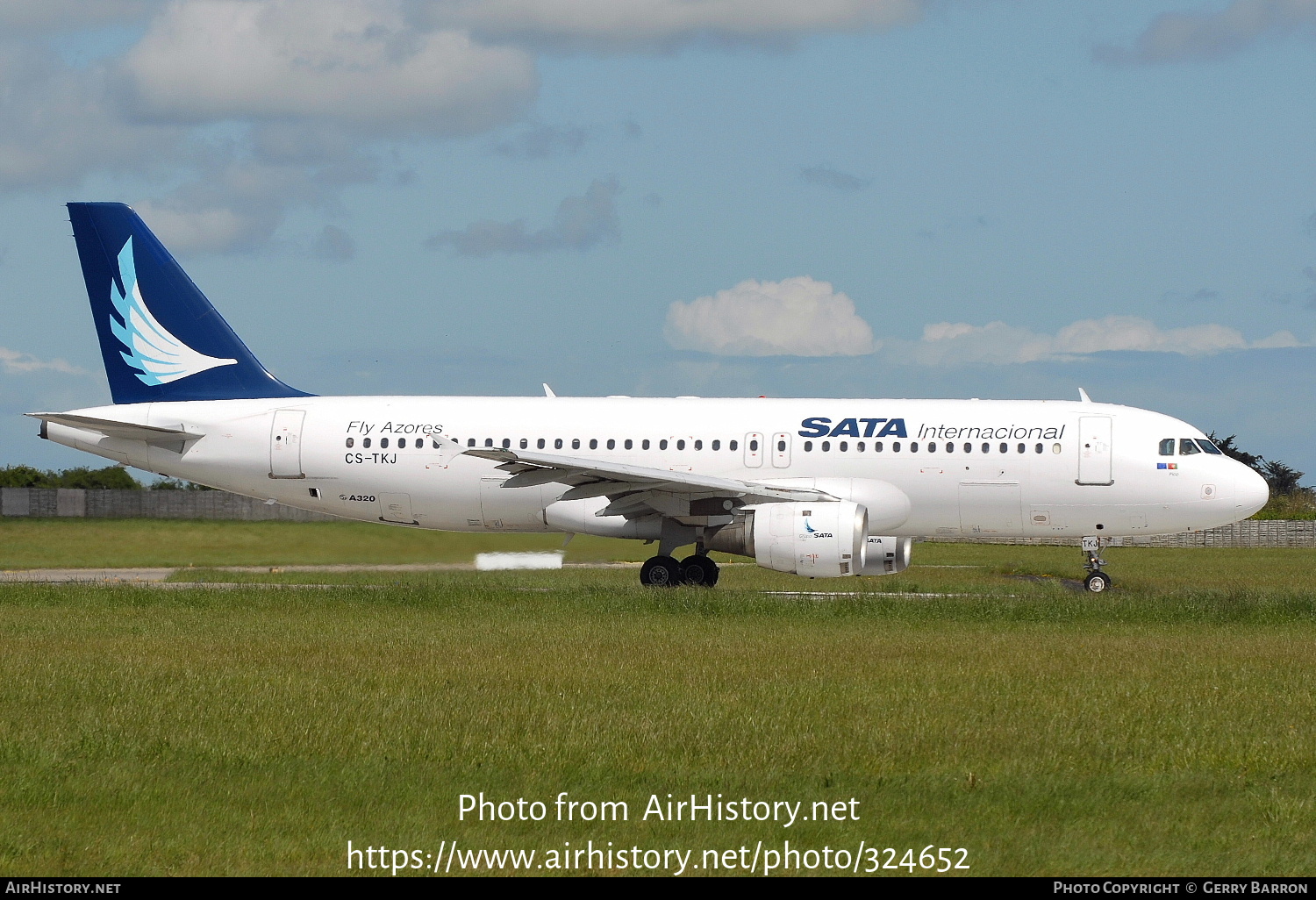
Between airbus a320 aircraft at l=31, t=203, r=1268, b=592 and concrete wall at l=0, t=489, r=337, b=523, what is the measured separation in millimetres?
13267

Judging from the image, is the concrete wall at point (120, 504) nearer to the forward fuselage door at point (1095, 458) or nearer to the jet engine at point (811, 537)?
the jet engine at point (811, 537)

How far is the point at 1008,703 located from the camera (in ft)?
39.0

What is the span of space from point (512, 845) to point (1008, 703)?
5601 mm

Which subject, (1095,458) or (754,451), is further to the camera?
(754,451)

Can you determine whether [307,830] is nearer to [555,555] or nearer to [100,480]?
[555,555]

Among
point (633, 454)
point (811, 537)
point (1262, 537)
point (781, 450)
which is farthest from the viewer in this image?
point (1262, 537)

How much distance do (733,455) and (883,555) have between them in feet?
10.2

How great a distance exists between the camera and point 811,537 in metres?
21.7

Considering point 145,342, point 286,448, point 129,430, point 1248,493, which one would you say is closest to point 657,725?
point 286,448

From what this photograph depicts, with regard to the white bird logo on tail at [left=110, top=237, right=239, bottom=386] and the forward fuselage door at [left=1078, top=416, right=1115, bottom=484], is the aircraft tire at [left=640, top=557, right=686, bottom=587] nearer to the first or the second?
the forward fuselage door at [left=1078, top=416, right=1115, bottom=484]

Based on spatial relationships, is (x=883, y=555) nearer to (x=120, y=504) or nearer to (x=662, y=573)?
(x=662, y=573)
